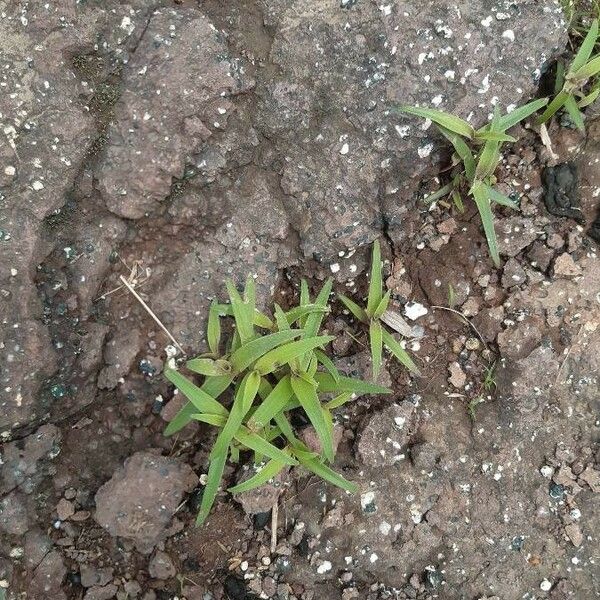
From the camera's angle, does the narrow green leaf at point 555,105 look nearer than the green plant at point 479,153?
No

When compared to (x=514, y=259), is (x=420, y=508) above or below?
below

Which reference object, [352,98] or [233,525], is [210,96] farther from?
[233,525]

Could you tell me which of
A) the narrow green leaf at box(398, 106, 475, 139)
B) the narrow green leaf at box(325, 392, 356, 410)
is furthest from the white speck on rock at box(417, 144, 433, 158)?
the narrow green leaf at box(325, 392, 356, 410)

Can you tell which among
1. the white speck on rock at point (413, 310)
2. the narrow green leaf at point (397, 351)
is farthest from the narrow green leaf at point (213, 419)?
the white speck on rock at point (413, 310)

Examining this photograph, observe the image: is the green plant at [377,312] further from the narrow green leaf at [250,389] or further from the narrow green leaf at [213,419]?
the narrow green leaf at [213,419]

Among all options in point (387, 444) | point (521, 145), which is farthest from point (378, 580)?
point (521, 145)

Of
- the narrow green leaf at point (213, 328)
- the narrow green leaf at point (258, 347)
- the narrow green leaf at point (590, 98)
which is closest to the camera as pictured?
the narrow green leaf at point (258, 347)
